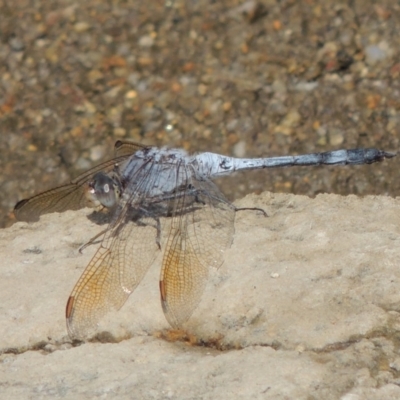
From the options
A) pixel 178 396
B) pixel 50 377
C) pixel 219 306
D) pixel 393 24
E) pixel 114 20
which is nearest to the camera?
pixel 178 396

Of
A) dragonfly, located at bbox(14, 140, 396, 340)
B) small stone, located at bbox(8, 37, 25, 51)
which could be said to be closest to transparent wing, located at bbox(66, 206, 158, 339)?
dragonfly, located at bbox(14, 140, 396, 340)

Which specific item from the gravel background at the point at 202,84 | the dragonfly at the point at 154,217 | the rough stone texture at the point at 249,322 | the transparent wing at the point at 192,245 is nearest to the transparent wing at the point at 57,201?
the dragonfly at the point at 154,217

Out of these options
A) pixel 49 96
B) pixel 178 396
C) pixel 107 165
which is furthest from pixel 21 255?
pixel 49 96

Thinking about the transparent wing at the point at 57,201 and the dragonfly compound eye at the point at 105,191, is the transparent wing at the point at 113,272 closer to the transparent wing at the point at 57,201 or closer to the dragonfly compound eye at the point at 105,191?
the dragonfly compound eye at the point at 105,191

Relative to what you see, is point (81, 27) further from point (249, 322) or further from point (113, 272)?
point (249, 322)

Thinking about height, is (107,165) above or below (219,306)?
above

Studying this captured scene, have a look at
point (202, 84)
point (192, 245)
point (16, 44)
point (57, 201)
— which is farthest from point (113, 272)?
point (16, 44)

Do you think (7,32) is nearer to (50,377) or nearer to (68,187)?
(68,187)
